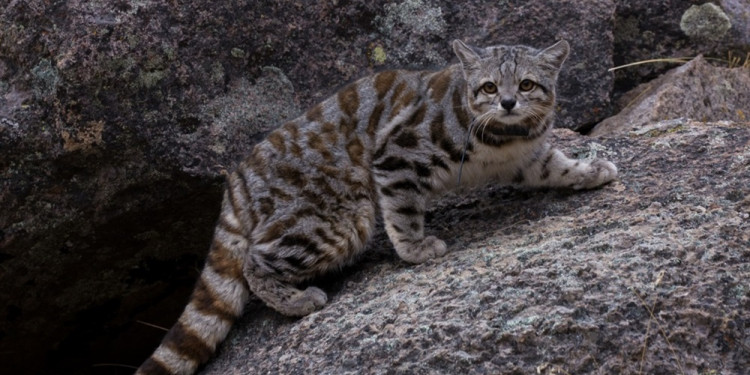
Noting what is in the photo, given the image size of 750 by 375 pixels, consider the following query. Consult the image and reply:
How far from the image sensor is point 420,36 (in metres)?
6.02

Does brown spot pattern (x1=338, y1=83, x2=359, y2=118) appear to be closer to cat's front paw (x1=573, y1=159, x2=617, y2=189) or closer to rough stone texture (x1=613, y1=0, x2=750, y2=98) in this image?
cat's front paw (x1=573, y1=159, x2=617, y2=189)

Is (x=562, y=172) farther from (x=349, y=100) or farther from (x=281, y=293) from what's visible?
(x=281, y=293)

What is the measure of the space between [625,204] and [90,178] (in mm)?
2985

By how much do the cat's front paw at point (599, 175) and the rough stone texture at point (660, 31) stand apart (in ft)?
6.84

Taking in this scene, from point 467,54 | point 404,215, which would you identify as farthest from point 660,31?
point 404,215

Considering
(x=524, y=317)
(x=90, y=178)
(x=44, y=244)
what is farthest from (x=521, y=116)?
(x=44, y=244)

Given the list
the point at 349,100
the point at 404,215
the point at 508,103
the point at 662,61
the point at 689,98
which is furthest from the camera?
the point at 662,61

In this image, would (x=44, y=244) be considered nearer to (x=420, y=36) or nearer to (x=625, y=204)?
(x=420, y=36)

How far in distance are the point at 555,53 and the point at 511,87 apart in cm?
39

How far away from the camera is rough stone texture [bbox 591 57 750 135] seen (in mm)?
6004

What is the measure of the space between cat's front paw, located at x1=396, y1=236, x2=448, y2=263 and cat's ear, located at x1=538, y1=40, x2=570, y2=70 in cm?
114

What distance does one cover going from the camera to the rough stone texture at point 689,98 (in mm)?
6004

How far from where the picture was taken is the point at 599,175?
4.70 m

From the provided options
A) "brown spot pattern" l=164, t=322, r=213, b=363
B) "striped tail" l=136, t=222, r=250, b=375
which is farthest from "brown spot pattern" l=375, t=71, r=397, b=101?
"brown spot pattern" l=164, t=322, r=213, b=363
